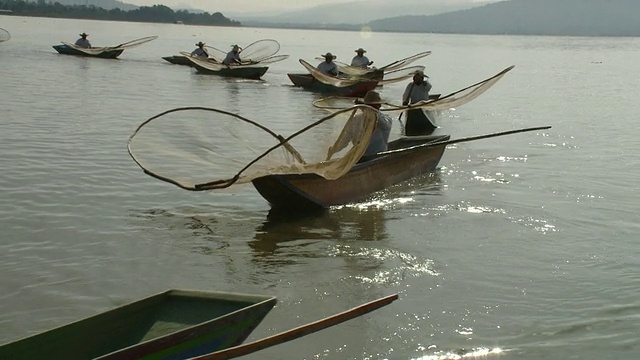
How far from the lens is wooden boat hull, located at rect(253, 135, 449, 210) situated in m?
8.90

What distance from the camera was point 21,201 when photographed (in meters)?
9.77

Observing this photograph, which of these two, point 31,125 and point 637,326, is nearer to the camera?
→ point 637,326

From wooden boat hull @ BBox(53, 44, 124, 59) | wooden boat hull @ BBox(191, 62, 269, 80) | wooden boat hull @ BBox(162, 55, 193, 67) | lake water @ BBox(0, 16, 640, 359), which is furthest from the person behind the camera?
wooden boat hull @ BBox(53, 44, 124, 59)

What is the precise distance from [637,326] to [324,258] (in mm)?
2923

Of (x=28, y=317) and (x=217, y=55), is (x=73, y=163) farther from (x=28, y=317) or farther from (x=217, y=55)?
(x=217, y=55)

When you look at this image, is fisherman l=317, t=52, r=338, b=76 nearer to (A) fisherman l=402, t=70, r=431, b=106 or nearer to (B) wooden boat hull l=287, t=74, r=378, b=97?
(B) wooden boat hull l=287, t=74, r=378, b=97

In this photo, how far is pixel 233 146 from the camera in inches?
393

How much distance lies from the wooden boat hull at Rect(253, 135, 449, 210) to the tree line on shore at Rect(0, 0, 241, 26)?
430 ft

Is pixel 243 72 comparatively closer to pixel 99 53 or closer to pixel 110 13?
pixel 99 53

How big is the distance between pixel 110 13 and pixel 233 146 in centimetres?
15047

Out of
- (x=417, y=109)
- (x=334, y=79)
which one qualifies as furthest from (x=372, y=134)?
(x=334, y=79)

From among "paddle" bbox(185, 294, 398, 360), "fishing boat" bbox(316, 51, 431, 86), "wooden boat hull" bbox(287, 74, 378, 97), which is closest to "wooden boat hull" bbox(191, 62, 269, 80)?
"wooden boat hull" bbox(287, 74, 378, 97)

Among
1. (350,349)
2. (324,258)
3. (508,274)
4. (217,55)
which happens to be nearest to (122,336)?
(350,349)

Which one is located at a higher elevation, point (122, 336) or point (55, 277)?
point (122, 336)
